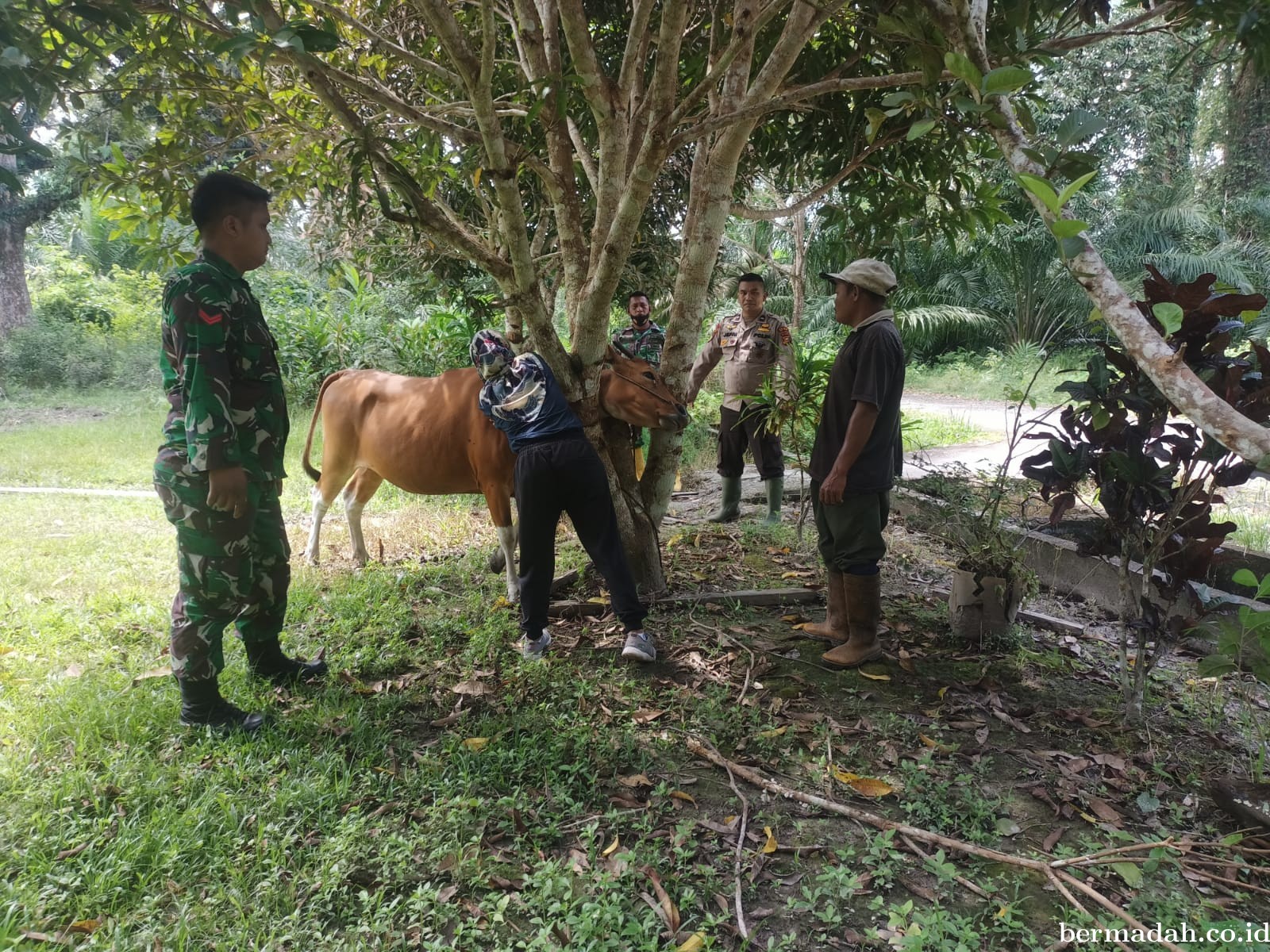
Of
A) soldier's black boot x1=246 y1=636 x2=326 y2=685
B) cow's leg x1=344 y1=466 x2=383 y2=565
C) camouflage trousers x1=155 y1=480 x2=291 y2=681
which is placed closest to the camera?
camouflage trousers x1=155 y1=480 x2=291 y2=681

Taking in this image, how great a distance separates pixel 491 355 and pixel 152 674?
221 centimetres

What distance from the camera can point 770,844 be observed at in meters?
2.42

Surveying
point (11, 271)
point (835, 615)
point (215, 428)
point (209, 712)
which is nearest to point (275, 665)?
point (209, 712)

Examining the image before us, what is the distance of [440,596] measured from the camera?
454 centimetres

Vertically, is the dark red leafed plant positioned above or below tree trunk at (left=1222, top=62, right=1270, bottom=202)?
below

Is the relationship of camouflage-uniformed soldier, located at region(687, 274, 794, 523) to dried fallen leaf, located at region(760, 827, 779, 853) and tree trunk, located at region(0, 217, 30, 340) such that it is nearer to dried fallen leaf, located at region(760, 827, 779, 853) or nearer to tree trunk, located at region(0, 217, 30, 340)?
dried fallen leaf, located at region(760, 827, 779, 853)

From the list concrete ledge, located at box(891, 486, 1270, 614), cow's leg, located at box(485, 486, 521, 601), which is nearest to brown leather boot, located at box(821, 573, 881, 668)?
concrete ledge, located at box(891, 486, 1270, 614)

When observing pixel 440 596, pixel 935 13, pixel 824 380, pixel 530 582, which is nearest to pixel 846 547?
pixel 530 582

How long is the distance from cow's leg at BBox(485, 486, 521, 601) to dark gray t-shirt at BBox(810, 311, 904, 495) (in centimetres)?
181

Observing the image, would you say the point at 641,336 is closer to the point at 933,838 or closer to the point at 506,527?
the point at 506,527

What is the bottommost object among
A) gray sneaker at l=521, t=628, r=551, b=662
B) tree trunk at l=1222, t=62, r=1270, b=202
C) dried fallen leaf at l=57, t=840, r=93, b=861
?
dried fallen leaf at l=57, t=840, r=93, b=861

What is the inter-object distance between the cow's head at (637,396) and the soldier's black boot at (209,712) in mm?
2248

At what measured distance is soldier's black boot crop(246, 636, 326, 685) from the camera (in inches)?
132

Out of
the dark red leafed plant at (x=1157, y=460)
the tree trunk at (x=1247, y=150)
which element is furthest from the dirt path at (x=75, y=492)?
the tree trunk at (x=1247, y=150)
